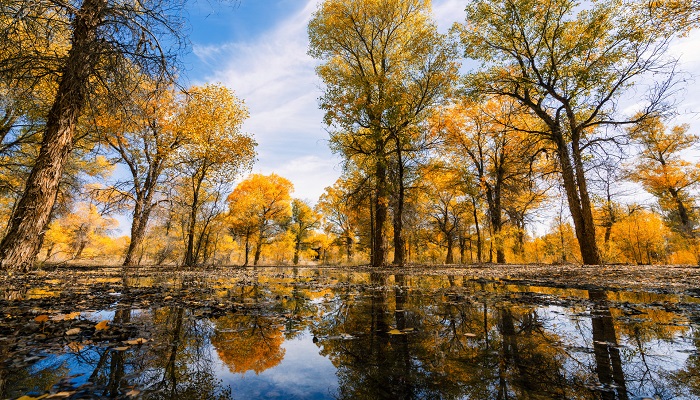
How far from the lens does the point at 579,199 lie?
1166cm

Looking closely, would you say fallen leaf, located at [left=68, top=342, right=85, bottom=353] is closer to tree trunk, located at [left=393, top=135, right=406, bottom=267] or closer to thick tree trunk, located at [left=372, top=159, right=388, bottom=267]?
tree trunk, located at [left=393, top=135, right=406, bottom=267]

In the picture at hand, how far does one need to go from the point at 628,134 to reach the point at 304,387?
14.2 m

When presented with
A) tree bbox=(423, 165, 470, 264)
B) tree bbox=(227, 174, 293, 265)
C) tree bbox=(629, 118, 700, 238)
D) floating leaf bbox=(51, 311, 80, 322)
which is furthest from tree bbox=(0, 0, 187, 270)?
tree bbox=(629, 118, 700, 238)

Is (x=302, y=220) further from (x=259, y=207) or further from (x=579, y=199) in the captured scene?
(x=579, y=199)

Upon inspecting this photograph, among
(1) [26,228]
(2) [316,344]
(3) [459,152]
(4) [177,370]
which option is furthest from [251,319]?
(3) [459,152]

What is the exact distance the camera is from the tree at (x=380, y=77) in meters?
13.8

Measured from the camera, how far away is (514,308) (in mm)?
3170

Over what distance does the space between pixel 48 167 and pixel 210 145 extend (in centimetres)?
1253

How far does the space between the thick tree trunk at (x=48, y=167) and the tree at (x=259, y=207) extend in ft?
87.3

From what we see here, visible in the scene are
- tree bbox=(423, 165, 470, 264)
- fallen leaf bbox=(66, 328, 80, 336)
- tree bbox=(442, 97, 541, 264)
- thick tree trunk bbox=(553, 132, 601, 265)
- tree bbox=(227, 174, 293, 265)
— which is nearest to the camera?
fallen leaf bbox=(66, 328, 80, 336)

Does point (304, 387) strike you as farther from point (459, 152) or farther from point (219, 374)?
point (459, 152)

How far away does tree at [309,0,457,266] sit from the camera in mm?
13836

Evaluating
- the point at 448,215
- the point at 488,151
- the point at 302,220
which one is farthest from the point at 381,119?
the point at 302,220

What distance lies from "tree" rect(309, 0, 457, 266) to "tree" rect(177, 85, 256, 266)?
21.7 ft
